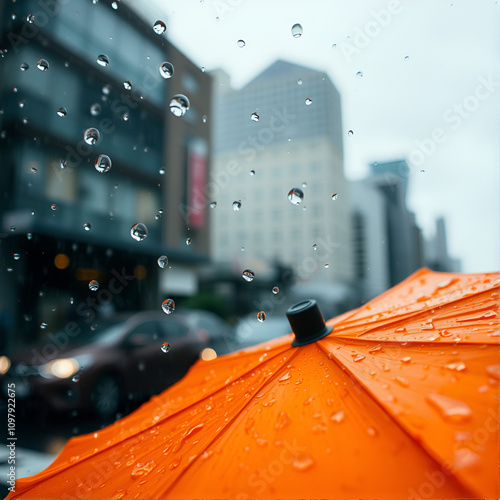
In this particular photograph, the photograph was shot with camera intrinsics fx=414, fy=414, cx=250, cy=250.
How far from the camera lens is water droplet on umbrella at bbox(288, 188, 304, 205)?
1.82 meters

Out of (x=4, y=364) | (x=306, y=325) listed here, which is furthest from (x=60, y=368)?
(x=306, y=325)

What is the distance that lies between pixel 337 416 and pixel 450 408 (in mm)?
227

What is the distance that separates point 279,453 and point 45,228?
11856 millimetres

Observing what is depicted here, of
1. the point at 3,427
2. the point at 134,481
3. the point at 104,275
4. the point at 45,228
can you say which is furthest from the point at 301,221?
the point at 134,481

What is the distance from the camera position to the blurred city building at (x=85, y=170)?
880 cm

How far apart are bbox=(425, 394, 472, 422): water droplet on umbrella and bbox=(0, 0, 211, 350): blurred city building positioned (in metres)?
5.84

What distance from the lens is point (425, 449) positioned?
748mm

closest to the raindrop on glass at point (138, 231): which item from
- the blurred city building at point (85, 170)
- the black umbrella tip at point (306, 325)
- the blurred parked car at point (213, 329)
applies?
the black umbrella tip at point (306, 325)

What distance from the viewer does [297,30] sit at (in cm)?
190

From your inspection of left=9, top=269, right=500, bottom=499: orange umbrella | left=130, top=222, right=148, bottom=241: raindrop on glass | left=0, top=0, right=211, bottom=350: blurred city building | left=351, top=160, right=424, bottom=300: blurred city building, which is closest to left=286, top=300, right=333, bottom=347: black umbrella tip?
left=9, top=269, right=500, bottom=499: orange umbrella

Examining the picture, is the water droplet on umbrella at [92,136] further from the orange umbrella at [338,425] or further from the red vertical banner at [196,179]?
the red vertical banner at [196,179]

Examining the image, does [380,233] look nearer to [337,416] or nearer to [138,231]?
[138,231]

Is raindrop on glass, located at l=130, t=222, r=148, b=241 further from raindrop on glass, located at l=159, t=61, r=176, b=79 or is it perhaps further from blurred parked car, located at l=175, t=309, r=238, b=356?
blurred parked car, located at l=175, t=309, r=238, b=356

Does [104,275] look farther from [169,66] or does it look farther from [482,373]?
[482,373]
